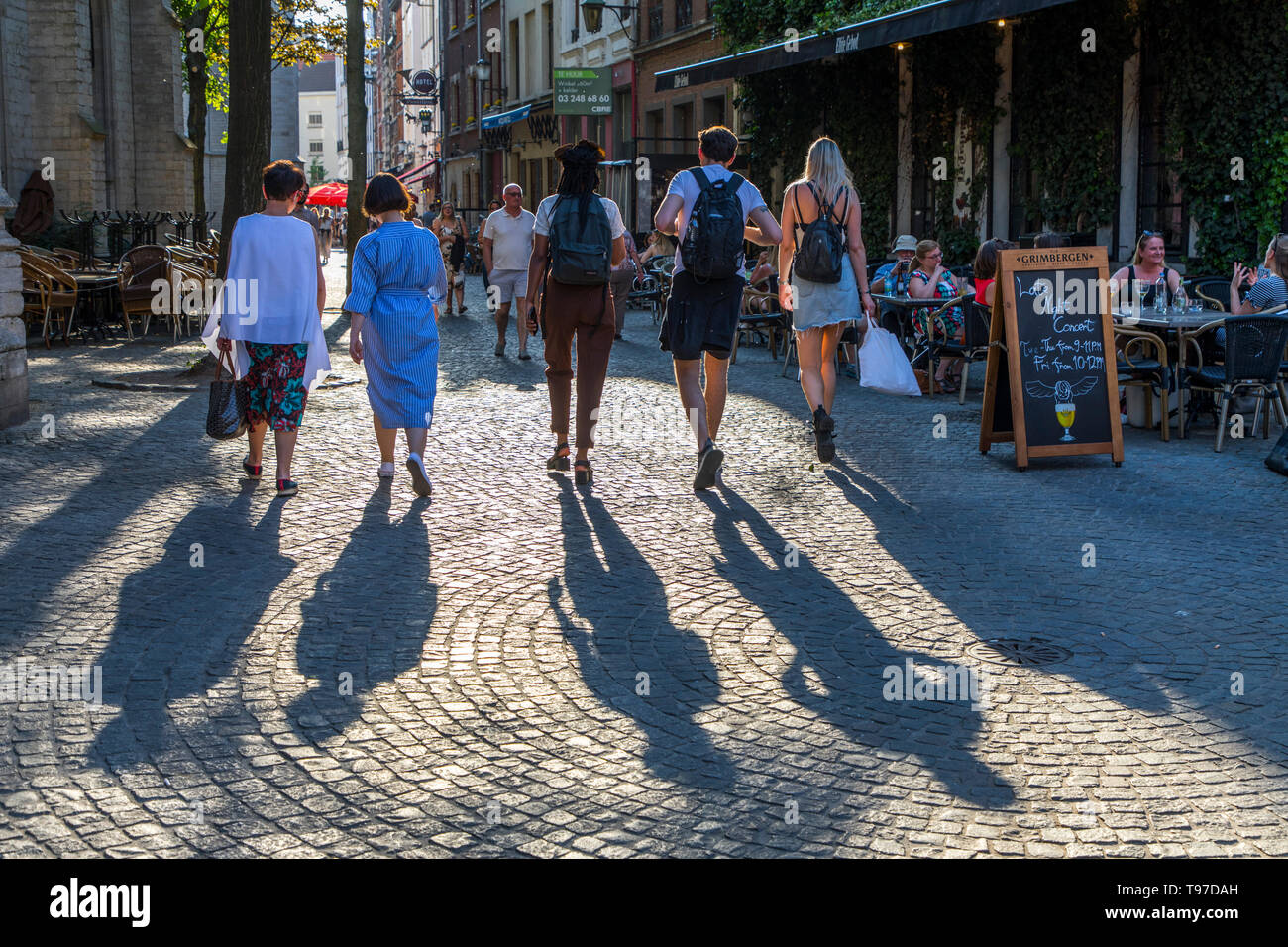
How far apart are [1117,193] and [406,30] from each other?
6895 cm

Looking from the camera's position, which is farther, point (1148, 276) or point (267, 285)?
point (1148, 276)

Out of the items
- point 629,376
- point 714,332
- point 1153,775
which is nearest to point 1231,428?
point 714,332

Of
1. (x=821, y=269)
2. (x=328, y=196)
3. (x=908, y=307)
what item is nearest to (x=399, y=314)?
(x=821, y=269)

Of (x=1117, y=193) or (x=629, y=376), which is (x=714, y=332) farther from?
(x=1117, y=193)

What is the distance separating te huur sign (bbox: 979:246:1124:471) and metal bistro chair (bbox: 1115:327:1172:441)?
0.99 meters

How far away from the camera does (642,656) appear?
511cm

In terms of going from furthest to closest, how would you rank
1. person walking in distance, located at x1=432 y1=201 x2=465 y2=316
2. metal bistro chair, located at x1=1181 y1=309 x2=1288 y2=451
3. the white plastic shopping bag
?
1. person walking in distance, located at x1=432 y1=201 x2=465 y2=316
2. metal bistro chair, located at x1=1181 y1=309 x2=1288 y2=451
3. the white plastic shopping bag

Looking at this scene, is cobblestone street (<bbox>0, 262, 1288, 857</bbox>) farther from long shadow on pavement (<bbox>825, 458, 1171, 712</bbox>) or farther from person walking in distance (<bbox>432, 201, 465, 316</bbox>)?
person walking in distance (<bbox>432, 201, 465, 316</bbox>)

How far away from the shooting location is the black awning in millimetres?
14047

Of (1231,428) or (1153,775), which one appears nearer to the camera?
(1153,775)

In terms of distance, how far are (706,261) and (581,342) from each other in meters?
0.95

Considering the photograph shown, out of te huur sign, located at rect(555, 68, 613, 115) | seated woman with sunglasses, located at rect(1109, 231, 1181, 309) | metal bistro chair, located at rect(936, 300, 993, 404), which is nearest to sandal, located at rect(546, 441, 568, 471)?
metal bistro chair, located at rect(936, 300, 993, 404)

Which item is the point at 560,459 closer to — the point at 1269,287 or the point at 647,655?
the point at 647,655

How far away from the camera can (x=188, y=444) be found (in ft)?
33.0
